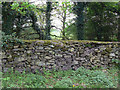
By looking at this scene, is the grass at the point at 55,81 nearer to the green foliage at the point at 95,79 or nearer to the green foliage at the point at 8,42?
the green foliage at the point at 95,79

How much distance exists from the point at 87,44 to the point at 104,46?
42.5 inches

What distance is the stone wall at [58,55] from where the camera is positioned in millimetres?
→ 4777

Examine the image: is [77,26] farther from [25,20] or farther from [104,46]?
[25,20]

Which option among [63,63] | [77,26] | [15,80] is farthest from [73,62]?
[77,26]

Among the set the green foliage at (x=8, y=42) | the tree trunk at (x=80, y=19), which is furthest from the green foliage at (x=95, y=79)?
the tree trunk at (x=80, y=19)

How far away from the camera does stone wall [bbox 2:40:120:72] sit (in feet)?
15.7

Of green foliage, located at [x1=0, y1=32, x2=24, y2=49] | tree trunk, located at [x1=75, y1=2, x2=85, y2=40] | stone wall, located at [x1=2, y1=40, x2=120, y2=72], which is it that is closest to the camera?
green foliage, located at [x1=0, y1=32, x2=24, y2=49]

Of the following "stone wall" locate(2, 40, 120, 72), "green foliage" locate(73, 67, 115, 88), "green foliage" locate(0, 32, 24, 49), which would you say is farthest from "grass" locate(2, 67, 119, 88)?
"green foliage" locate(0, 32, 24, 49)

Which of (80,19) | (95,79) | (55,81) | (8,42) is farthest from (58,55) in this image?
(80,19)

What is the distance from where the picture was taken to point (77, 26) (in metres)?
9.10

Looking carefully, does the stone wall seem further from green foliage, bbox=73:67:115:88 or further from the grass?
green foliage, bbox=73:67:115:88

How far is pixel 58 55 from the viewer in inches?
209

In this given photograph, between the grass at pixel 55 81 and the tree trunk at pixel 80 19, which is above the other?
the tree trunk at pixel 80 19

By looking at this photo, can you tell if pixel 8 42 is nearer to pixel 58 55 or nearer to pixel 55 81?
pixel 58 55
